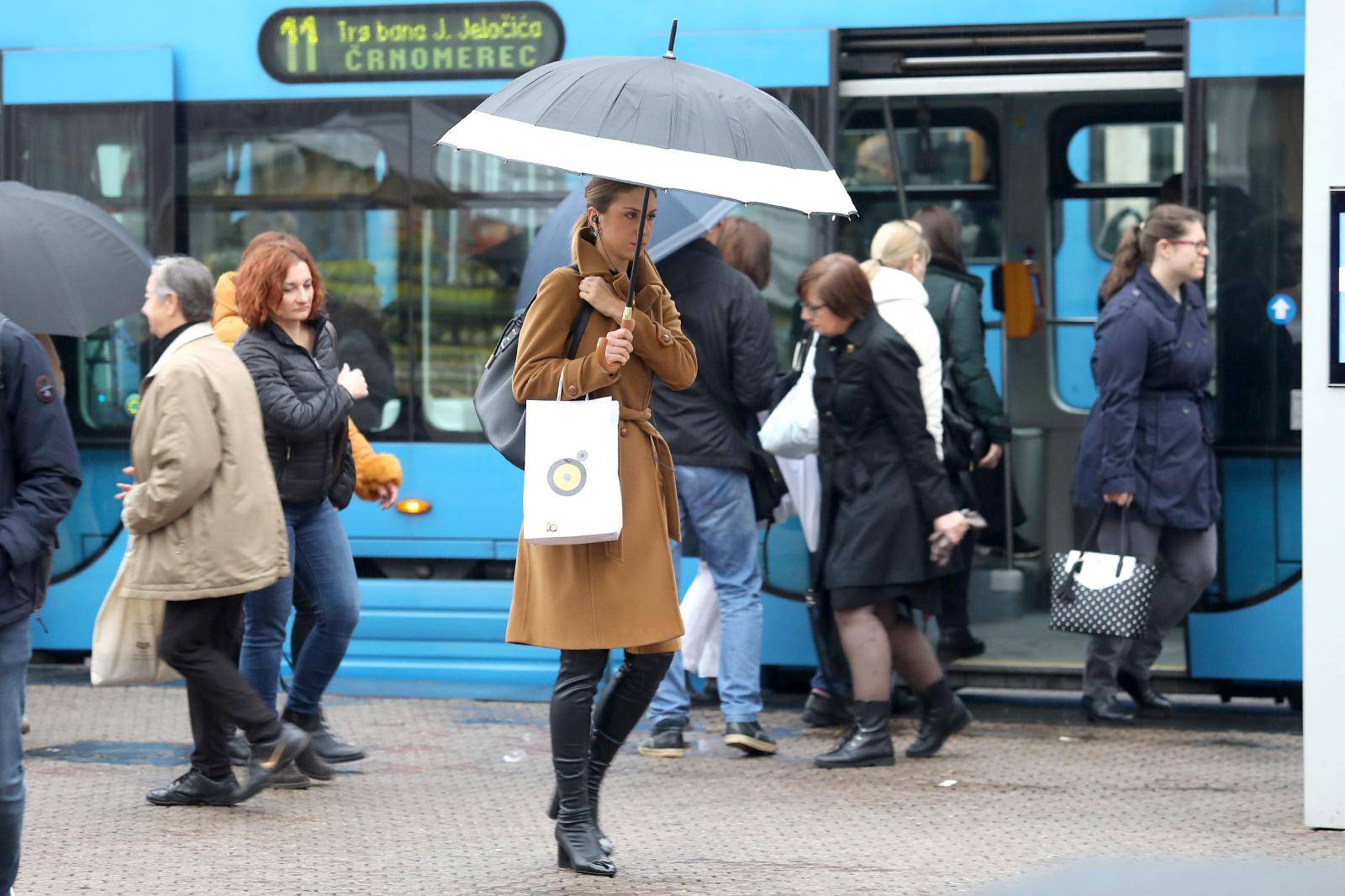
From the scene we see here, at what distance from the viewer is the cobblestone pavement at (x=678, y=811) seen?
4.93 m

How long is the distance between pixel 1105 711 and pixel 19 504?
4.31 meters

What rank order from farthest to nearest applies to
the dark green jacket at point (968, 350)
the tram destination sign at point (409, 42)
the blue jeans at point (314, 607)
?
1. the tram destination sign at point (409, 42)
2. the dark green jacket at point (968, 350)
3. the blue jeans at point (314, 607)

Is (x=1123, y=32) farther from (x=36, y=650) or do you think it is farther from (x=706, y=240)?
(x=36, y=650)

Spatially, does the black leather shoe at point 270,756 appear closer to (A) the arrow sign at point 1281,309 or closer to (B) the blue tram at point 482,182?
(B) the blue tram at point 482,182

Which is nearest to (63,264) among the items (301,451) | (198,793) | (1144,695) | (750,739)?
(301,451)

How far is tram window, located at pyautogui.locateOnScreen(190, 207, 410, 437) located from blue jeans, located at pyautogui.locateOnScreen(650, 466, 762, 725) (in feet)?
5.41

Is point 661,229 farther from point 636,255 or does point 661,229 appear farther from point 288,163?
point 288,163

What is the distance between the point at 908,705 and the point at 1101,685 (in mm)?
727

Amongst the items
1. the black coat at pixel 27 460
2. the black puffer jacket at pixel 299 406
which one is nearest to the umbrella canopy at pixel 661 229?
the black puffer jacket at pixel 299 406

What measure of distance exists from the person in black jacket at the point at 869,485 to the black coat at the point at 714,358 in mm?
229

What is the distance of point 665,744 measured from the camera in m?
6.60

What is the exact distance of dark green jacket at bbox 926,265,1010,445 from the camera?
7.17 meters

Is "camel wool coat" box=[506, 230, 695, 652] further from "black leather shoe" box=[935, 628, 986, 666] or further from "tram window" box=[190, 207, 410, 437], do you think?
"tram window" box=[190, 207, 410, 437]

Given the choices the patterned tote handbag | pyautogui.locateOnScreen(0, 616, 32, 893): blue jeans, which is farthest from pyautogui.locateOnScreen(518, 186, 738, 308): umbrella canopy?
pyautogui.locateOnScreen(0, 616, 32, 893): blue jeans
